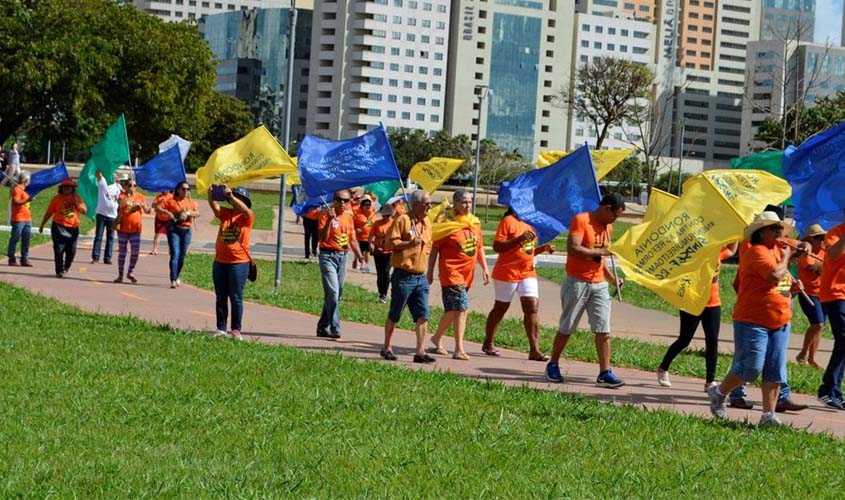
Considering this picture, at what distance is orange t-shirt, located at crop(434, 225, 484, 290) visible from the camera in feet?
46.9

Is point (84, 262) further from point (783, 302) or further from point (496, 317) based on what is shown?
point (783, 302)

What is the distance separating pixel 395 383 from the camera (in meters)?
11.4

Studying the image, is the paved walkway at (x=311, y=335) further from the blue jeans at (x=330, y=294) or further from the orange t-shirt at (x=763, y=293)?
the orange t-shirt at (x=763, y=293)

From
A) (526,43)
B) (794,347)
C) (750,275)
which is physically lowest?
(794,347)

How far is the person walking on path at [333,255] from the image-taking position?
15.6m

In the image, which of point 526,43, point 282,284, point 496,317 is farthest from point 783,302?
point 526,43

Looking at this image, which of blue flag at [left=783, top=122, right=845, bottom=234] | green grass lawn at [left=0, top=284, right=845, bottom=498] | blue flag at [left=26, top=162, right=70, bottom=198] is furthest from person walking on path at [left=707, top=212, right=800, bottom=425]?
blue flag at [left=26, top=162, right=70, bottom=198]

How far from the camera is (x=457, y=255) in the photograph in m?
14.3

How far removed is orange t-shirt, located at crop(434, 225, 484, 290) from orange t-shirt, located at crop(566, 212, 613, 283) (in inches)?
77.6

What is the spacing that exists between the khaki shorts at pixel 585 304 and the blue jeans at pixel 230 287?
12.6ft

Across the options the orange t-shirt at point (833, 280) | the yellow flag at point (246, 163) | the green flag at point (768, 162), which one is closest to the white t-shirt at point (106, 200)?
the yellow flag at point (246, 163)

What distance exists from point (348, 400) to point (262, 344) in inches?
156

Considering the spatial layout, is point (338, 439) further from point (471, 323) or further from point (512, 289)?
point (471, 323)

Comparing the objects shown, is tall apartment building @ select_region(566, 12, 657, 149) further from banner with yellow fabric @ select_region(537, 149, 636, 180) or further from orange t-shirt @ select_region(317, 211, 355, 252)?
orange t-shirt @ select_region(317, 211, 355, 252)
